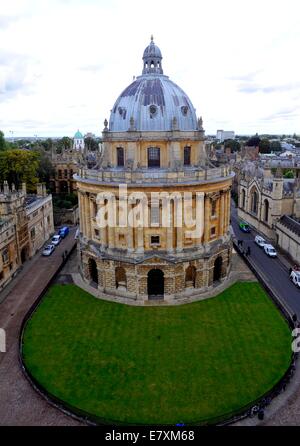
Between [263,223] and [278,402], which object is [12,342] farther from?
[263,223]

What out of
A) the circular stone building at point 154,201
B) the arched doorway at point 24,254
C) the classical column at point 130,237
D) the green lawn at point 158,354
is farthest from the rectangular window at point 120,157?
the arched doorway at point 24,254

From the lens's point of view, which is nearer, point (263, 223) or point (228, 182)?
point (228, 182)

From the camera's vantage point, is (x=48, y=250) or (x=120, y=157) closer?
(x=120, y=157)

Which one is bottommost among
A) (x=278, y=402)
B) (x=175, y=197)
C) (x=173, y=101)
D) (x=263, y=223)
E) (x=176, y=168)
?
(x=278, y=402)

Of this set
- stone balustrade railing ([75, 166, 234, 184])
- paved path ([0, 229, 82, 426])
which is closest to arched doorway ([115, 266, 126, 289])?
paved path ([0, 229, 82, 426])

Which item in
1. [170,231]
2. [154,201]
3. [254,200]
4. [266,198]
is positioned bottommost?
[254,200]

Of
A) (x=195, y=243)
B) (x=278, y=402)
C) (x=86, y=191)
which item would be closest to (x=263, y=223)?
(x=195, y=243)

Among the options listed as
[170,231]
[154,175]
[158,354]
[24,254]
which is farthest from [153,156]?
[24,254]

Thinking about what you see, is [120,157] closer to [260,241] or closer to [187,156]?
[187,156]
